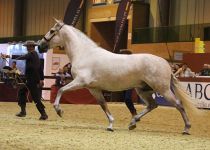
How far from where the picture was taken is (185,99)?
11297 mm

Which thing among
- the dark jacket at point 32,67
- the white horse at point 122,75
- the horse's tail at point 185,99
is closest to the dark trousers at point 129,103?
the white horse at point 122,75

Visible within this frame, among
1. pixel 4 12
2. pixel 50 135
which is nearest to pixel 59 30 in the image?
pixel 50 135

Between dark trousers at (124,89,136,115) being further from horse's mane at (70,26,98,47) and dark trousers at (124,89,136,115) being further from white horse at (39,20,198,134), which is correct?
horse's mane at (70,26,98,47)

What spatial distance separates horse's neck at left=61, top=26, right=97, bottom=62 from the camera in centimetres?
1158

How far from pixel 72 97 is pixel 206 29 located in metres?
9.77

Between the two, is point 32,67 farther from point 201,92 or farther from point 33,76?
point 201,92

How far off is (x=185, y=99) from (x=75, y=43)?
2.80 metres

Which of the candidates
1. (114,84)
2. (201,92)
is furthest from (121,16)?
(114,84)

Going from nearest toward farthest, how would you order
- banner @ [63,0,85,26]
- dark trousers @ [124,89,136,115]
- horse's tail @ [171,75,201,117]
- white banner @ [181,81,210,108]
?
1. horse's tail @ [171,75,201,117]
2. dark trousers @ [124,89,136,115]
3. white banner @ [181,81,210,108]
4. banner @ [63,0,85,26]

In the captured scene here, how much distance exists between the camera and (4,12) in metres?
46.5

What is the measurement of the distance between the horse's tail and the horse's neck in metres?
2.04

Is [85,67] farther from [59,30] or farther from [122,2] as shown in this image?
[122,2]

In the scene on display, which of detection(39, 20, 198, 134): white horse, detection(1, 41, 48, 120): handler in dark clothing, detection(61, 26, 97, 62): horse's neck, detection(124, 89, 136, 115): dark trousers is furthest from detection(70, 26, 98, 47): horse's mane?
detection(1, 41, 48, 120): handler in dark clothing

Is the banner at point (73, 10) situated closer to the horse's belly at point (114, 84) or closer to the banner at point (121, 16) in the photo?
the banner at point (121, 16)
